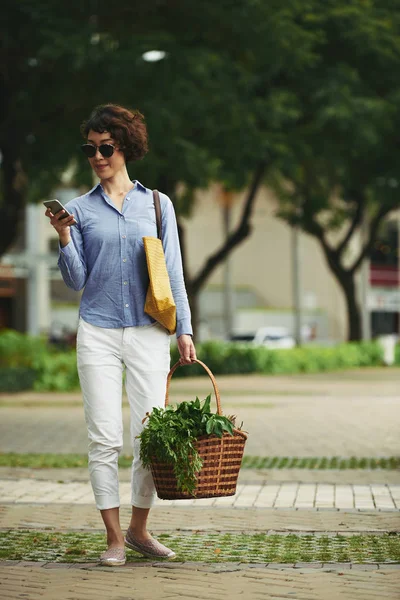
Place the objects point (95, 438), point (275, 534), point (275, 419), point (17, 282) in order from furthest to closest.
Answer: point (17, 282), point (275, 419), point (275, 534), point (95, 438)

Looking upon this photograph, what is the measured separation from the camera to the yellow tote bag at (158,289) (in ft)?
19.9

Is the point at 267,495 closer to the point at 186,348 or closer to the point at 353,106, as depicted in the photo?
the point at 186,348

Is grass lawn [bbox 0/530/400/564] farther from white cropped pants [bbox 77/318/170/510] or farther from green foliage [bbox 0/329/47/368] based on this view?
green foliage [bbox 0/329/47/368]

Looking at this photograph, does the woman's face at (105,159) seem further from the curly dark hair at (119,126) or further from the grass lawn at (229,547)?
the grass lawn at (229,547)

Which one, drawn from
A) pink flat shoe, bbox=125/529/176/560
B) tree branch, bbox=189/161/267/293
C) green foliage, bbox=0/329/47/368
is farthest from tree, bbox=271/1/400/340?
pink flat shoe, bbox=125/529/176/560

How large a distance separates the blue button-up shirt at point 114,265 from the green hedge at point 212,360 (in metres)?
18.5

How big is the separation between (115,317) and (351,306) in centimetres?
3221

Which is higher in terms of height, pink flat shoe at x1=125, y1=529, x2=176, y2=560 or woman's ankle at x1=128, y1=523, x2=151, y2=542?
woman's ankle at x1=128, y1=523, x2=151, y2=542

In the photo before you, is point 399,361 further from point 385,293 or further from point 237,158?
point 385,293

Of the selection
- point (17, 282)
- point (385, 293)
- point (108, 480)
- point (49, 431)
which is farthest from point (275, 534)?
point (385, 293)

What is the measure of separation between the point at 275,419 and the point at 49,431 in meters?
3.26

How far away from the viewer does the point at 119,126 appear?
624cm

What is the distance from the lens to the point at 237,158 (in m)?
22.6

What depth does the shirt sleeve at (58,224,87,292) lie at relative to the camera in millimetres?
6043
